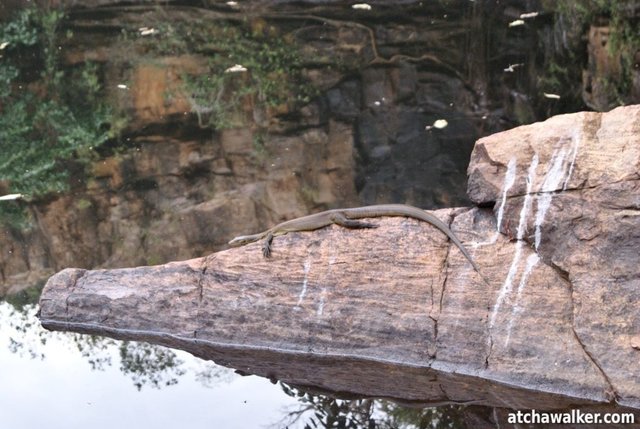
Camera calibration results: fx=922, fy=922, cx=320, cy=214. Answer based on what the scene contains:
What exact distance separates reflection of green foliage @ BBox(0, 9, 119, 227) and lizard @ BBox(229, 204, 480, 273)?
173 inches

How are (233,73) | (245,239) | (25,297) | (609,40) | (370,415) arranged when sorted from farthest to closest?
1. (233,73)
2. (609,40)
3. (25,297)
4. (245,239)
5. (370,415)

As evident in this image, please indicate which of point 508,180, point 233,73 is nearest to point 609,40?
point 508,180

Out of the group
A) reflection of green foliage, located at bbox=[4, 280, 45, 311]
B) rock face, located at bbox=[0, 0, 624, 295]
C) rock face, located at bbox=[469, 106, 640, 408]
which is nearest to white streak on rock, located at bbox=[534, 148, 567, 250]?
rock face, located at bbox=[469, 106, 640, 408]

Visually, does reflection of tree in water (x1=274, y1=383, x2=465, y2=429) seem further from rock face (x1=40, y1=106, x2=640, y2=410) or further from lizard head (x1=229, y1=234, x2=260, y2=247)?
lizard head (x1=229, y1=234, x2=260, y2=247)

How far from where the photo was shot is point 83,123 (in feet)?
41.7

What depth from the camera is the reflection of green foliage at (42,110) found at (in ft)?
36.2

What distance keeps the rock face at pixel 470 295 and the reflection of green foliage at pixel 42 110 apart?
4.33 metres

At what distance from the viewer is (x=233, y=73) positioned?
14.1m

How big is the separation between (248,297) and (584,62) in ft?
22.6

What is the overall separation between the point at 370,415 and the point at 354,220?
4.58ft

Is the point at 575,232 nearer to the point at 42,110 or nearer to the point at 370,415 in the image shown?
the point at 370,415

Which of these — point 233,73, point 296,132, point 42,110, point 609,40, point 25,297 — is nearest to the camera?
point 25,297

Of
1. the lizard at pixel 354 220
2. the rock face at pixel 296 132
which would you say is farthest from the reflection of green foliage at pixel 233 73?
the lizard at pixel 354 220

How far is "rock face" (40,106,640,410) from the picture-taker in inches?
215
